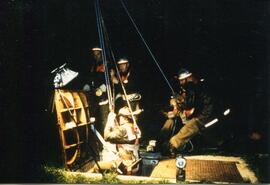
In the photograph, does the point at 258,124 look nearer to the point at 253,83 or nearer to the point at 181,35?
the point at 253,83

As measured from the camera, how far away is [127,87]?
639cm

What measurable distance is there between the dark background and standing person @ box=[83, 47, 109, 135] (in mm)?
212

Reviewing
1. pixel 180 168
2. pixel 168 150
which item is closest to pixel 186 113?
pixel 168 150

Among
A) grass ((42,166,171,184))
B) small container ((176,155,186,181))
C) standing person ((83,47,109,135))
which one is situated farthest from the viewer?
standing person ((83,47,109,135))

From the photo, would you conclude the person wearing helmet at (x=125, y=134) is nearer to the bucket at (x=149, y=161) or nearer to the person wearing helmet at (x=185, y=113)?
the bucket at (x=149, y=161)

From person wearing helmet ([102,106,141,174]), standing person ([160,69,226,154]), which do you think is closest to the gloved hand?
standing person ([160,69,226,154])

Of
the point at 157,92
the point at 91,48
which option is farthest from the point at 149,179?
the point at 91,48

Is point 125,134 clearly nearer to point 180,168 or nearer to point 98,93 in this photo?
point 98,93

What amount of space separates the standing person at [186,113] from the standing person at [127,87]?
2.21ft

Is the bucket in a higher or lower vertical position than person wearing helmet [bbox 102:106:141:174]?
lower

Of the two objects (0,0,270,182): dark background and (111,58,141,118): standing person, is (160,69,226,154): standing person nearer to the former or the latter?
(0,0,270,182): dark background

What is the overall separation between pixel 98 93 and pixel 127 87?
574 mm

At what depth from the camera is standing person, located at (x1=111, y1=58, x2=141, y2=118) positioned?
20.9 ft

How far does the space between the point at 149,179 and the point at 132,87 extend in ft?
5.74
